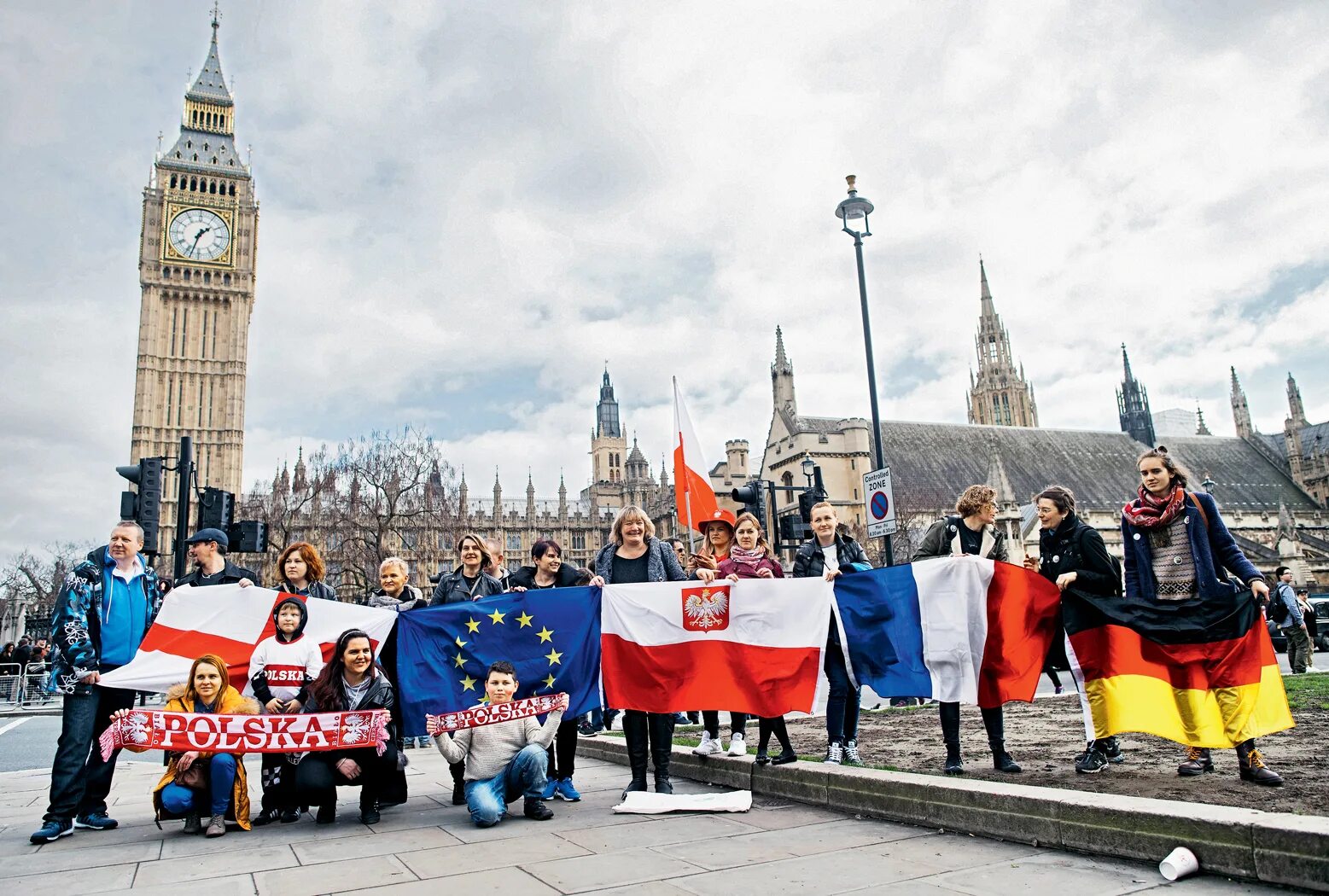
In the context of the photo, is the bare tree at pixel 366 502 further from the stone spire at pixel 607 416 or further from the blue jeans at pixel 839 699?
the stone spire at pixel 607 416

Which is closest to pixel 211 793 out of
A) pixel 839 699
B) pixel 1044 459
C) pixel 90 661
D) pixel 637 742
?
pixel 90 661

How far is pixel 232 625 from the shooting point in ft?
22.7

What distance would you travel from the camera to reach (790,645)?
6.91 m

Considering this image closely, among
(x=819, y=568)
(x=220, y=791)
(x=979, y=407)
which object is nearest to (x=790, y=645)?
(x=819, y=568)

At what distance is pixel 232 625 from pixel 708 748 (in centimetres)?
412

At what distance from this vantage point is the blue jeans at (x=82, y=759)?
568cm

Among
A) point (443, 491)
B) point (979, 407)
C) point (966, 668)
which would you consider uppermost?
point (979, 407)

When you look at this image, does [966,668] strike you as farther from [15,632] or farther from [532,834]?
[15,632]

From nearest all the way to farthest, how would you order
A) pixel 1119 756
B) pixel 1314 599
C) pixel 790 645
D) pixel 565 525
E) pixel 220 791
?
pixel 220 791 < pixel 1119 756 < pixel 790 645 < pixel 1314 599 < pixel 565 525

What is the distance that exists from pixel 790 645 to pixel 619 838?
2275 millimetres

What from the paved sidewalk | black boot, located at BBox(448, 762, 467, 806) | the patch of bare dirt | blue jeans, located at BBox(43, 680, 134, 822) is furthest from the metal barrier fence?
the patch of bare dirt

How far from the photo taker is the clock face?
3292 inches

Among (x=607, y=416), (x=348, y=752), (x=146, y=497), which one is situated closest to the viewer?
(x=348, y=752)

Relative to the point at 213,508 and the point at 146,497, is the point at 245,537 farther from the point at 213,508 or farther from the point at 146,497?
the point at 146,497
